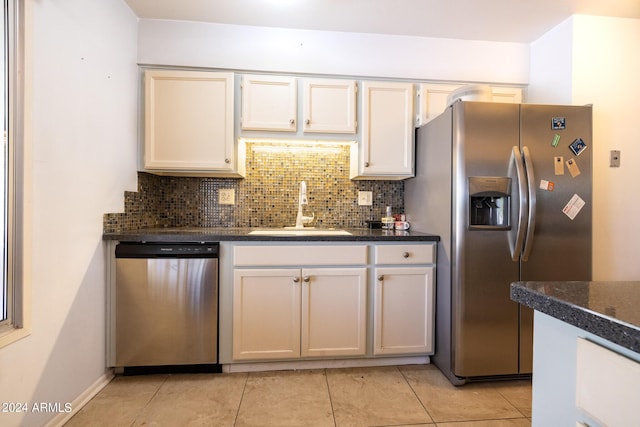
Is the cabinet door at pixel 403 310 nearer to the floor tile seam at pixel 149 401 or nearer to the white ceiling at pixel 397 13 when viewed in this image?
the floor tile seam at pixel 149 401

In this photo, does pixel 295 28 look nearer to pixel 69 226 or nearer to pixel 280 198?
pixel 280 198

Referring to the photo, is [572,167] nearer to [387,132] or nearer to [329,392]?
[387,132]

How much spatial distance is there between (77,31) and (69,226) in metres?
1.00

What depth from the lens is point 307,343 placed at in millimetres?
1857

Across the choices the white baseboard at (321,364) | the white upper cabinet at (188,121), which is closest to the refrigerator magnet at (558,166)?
the white baseboard at (321,364)

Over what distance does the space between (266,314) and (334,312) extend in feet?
1.41

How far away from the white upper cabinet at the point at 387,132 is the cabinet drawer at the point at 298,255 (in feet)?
2.18

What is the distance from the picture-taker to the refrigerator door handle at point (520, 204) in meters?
1.66

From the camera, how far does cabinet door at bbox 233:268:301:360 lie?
1821mm

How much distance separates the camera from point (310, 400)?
1.61 m

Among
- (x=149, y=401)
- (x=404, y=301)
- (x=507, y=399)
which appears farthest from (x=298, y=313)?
(x=507, y=399)

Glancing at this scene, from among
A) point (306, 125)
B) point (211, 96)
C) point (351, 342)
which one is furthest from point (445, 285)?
point (211, 96)

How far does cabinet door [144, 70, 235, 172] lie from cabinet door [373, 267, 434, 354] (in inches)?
55.8

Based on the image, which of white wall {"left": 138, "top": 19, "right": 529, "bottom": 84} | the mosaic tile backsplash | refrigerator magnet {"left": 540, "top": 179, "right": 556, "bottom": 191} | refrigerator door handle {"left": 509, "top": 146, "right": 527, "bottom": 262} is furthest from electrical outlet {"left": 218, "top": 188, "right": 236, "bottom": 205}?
refrigerator magnet {"left": 540, "top": 179, "right": 556, "bottom": 191}
